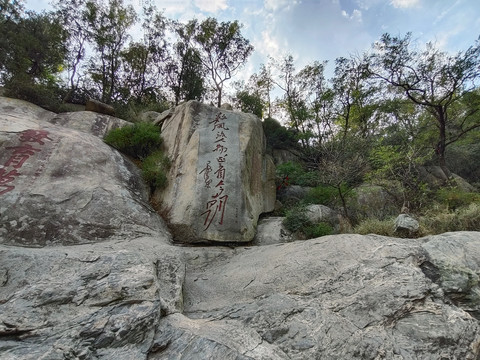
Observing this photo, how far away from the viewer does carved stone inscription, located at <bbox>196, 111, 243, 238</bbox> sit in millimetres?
4840

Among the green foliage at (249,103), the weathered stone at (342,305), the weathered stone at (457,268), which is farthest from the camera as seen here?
the green foliage at (249,103)

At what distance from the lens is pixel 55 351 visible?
1.62 meters

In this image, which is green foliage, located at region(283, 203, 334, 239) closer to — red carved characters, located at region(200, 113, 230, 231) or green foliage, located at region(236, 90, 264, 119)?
red carved characters, located at region(200, 113, 230, 231)

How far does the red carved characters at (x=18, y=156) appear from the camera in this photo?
3859 mm

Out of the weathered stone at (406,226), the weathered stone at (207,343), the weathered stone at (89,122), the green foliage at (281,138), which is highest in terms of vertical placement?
the green foliage at (281,138)

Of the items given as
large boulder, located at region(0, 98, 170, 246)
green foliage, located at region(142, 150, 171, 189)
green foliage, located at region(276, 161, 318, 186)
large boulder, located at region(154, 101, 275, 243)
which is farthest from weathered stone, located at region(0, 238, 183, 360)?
green foliage, located at region(276, 161, 318, 186)

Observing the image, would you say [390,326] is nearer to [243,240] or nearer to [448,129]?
[243,240]

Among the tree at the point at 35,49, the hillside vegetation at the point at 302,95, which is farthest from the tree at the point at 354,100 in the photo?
the tree at the point at 35,49

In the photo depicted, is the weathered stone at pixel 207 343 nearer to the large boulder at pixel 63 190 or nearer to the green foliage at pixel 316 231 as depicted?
the large boulder at pixel 63 190

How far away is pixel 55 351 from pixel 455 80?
13319 mm

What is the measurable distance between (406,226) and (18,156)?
277 inches

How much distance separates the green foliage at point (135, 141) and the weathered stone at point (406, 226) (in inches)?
229

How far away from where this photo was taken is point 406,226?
4656 millimetres

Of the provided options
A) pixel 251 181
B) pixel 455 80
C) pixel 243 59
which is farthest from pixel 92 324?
pixel 243 59
